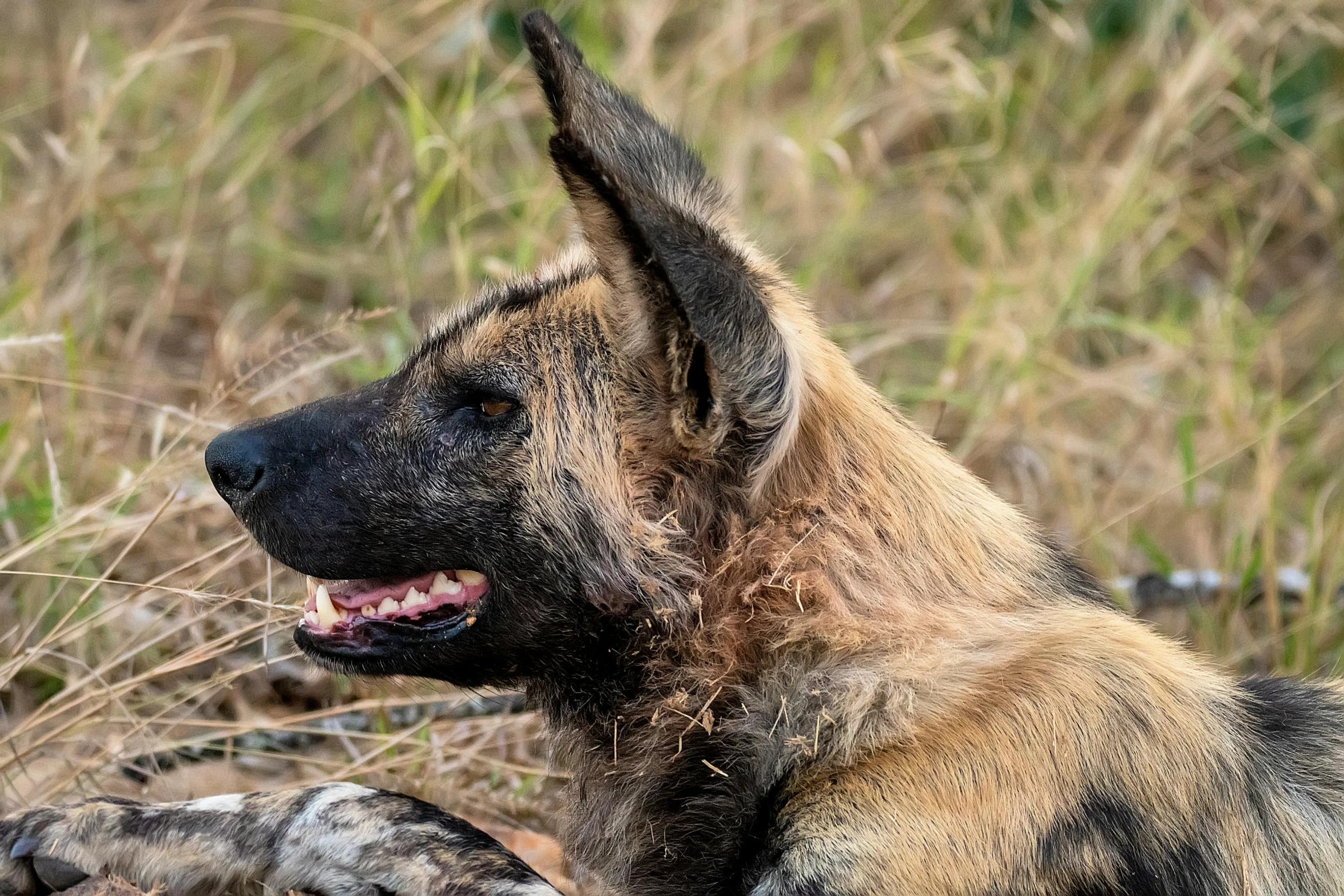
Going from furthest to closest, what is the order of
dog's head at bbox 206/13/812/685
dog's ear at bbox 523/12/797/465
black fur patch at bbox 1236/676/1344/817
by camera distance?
black fur patch at bbox 1236/676/1344/817
dog's head at bbox 206/13/812/685
dog's ear at bbox 523/12/797/465

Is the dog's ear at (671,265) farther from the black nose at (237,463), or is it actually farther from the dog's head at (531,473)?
the black nose at (237,463)

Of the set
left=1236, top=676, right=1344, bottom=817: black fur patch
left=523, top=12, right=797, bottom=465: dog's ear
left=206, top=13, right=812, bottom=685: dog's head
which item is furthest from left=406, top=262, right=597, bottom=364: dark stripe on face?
left=1236, top=676, right=1344, bottom=817: black fur patch

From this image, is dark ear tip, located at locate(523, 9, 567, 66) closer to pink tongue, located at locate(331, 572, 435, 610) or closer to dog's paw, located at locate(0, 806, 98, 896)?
pink tongue, located at locate(331, 572, 435, 610)

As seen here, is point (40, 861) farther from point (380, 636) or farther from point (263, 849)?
point (380, 636)

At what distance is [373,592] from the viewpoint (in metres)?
2.73

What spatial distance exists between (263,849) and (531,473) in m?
0.82

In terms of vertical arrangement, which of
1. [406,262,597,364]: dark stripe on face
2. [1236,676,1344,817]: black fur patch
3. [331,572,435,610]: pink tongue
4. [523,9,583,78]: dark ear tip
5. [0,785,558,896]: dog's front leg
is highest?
[523,9,583,78]: dark ear tip

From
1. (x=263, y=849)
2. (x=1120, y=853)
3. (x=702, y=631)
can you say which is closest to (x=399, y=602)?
(x=263, y=849)

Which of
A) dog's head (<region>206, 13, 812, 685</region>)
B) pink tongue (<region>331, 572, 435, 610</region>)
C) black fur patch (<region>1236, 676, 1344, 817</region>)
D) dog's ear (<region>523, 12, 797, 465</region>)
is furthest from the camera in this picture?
pink tongue (<region>331, 572, 435, 610</region>)

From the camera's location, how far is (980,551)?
253 centimetres

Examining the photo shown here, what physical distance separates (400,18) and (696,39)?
1.34 metres

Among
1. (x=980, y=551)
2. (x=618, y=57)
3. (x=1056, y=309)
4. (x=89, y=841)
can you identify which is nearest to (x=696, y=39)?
(x=618, y=57)

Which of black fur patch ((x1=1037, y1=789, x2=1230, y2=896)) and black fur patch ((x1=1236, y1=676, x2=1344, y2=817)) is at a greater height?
black fur patch ((x1=1037, y1=789, x2=1230, y2=896))

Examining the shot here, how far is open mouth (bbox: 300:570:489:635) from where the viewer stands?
104 inches
